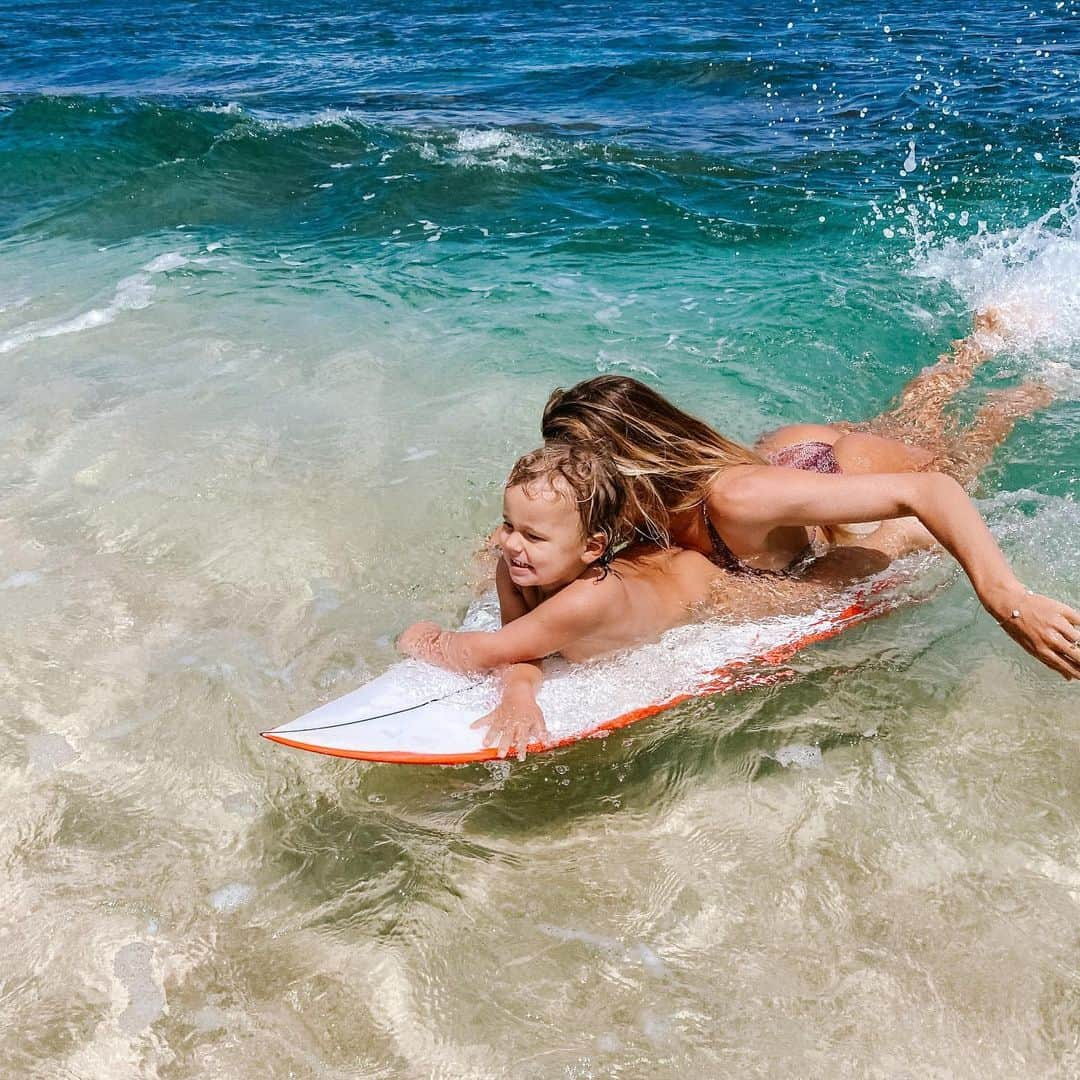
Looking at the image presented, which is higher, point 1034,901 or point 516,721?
point 516,721

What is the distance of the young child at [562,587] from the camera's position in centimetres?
331

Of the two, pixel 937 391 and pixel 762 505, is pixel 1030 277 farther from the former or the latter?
pixel 762 505

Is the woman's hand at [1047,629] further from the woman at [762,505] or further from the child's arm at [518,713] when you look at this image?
the child's arm at [518,713]

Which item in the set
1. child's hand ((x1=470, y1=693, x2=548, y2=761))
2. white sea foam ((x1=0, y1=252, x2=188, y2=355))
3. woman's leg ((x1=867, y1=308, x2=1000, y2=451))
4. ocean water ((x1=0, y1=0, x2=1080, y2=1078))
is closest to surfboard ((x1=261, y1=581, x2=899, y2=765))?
child's hand ((x1=470, y1=693, x2=548, y2=761))

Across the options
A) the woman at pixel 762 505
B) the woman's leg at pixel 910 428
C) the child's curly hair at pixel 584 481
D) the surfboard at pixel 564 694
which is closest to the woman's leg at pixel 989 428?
the woman's leg at pixel 910 428

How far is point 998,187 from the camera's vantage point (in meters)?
9.09

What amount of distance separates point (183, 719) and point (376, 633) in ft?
2.64

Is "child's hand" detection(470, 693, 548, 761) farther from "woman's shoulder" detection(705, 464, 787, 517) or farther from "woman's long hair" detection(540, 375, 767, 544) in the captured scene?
"woman's shoulder" detection(705, 464, 787, 517)

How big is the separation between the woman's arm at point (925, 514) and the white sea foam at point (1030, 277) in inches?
116

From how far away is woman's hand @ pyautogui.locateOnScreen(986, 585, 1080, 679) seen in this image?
301cm

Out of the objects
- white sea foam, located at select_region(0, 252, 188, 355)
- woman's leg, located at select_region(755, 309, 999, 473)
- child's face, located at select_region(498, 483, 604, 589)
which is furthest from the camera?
white sea foam, located at select_region(0, 252, 188, 355)

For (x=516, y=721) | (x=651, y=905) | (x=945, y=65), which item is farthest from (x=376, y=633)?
(x=945, y=65)

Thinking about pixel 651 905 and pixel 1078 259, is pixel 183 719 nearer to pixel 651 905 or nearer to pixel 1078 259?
pixel 651 905

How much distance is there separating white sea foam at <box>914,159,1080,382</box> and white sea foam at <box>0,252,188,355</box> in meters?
5.74
